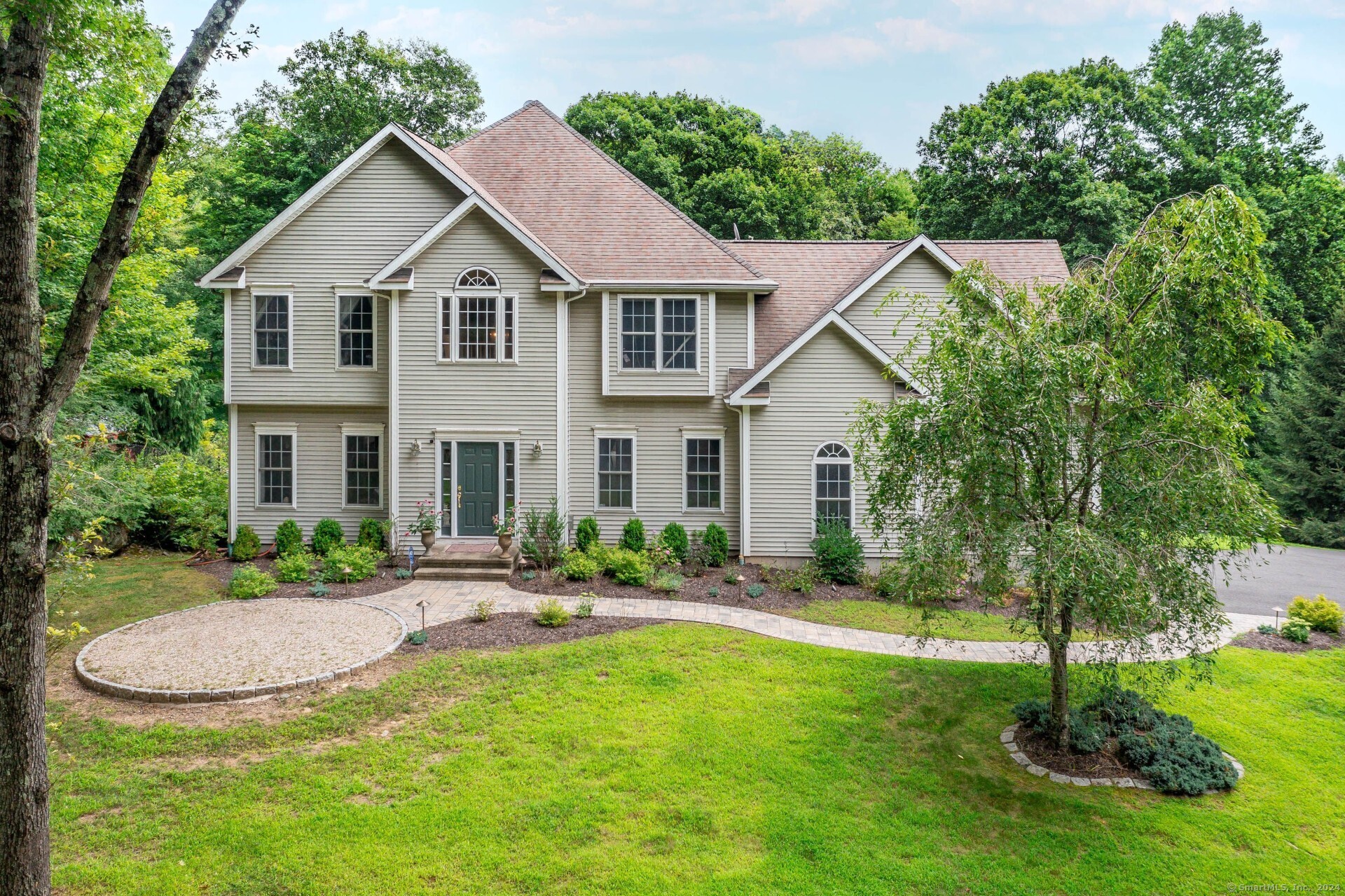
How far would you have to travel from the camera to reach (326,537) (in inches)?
620

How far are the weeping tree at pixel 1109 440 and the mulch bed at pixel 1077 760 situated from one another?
43cm

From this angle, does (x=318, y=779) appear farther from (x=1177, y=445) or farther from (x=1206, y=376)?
(x=1206, y=376)

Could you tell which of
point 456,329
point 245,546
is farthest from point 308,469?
point 456,329

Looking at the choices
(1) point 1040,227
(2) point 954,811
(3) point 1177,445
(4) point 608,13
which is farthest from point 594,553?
(4) point 608,13

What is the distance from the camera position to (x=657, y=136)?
32969 millimetres

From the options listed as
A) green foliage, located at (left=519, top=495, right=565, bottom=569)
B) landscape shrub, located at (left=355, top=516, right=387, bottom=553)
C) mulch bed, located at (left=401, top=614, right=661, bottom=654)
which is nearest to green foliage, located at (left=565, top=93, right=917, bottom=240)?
green foliage, located at (left=519, top=495, right=565, bottom=569)

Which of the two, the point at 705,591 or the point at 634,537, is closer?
the point at 705,591

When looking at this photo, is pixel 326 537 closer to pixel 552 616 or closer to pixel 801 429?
pixel 552 616

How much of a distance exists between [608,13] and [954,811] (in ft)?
120

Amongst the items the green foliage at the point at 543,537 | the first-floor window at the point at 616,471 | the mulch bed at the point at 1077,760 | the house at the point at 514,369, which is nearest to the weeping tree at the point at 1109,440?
the mulch bed at the point at 1077,760

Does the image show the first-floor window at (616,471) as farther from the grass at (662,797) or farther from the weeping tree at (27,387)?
the weeping tree at (27,387)

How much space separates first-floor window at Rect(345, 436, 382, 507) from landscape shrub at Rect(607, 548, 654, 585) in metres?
6.20

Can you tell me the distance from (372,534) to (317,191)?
7.79m

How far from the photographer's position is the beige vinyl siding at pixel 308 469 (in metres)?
16.3
